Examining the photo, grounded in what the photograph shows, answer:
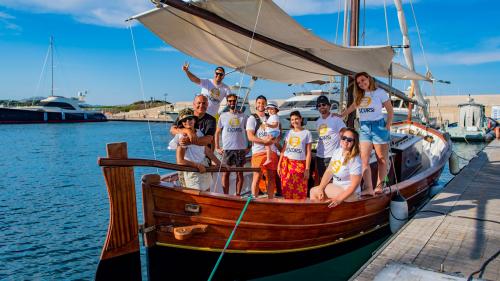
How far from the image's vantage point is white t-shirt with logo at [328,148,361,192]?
4.67 m

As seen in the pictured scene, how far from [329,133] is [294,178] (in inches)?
36.2

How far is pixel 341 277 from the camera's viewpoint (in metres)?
5.83

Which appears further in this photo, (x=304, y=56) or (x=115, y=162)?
(x=304, y=56)

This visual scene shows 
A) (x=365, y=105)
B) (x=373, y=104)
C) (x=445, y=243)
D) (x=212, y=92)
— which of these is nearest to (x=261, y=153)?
(x=212, y=92)

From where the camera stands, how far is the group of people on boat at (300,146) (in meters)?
4.71

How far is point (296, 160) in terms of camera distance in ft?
17.6

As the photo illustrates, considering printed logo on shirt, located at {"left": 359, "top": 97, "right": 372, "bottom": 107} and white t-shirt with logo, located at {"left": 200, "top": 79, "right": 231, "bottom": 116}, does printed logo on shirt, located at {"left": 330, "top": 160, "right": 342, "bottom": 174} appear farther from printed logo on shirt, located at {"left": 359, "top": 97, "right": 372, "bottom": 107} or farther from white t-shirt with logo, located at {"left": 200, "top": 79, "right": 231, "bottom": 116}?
white t-shirt with logo, located at {"left": 200, "top": 79, "right": 231, "bottom": 116}

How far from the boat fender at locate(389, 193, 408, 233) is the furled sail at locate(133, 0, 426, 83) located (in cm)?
231

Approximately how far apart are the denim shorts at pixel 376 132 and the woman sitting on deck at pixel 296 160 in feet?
3.12

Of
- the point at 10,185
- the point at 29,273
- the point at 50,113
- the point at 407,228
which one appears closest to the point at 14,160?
the point at 10,185

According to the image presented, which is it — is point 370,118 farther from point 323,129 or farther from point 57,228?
point 57,228

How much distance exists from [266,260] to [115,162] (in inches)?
88.7

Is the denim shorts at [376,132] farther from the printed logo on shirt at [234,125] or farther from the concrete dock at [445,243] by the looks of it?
the printed logo on shirt at [234,125]

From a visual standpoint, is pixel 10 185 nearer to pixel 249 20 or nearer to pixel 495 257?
pixel 249 20
